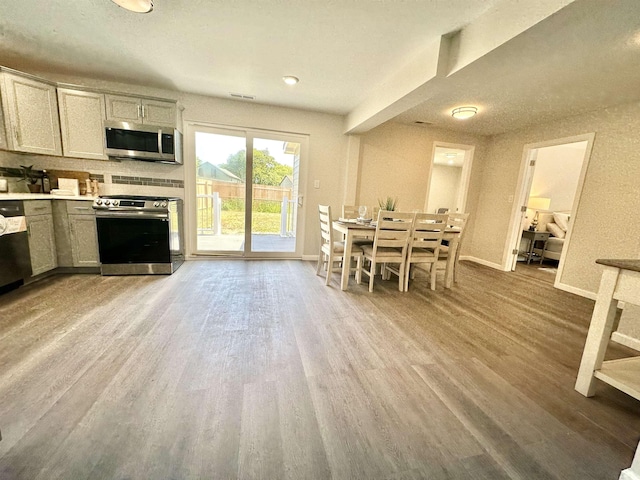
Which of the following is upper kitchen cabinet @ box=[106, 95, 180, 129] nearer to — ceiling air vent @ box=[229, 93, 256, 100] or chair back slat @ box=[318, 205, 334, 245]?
ceiling air vent @ box=[229, 93, 256, 100]

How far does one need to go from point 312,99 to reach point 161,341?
331 cm

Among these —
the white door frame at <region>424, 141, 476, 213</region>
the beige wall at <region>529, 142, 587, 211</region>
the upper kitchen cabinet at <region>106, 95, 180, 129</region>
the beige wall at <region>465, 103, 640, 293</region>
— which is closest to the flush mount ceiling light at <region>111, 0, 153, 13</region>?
the upper kitchen cabinet at <region>106, 95, 180, 129</region>

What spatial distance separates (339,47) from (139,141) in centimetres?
262

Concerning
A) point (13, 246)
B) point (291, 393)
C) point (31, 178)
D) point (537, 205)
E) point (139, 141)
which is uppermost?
point (139, 141)

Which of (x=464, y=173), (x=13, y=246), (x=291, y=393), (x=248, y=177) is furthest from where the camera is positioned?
(x=464, y=173)

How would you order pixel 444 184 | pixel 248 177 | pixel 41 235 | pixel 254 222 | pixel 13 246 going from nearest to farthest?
pixel 13 246 → pixel 41 235 → pixel 248 177 → pixel 254 222 → pixel 444 184

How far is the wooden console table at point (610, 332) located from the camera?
4.17 ft

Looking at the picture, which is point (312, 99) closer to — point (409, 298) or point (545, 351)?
point (409, 298)

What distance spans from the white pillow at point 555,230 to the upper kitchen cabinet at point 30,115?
7839 mm

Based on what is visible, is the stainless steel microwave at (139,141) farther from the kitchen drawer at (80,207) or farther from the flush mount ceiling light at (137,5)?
the flush mount ceiling light at (137,5)

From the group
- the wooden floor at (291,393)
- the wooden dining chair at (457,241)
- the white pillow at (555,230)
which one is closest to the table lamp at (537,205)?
the white pillow at (555,230)

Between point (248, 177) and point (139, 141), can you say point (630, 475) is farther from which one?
point (139, 141)

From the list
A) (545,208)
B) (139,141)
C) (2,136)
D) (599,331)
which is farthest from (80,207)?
(545,208)

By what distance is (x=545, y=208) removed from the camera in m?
5.18
